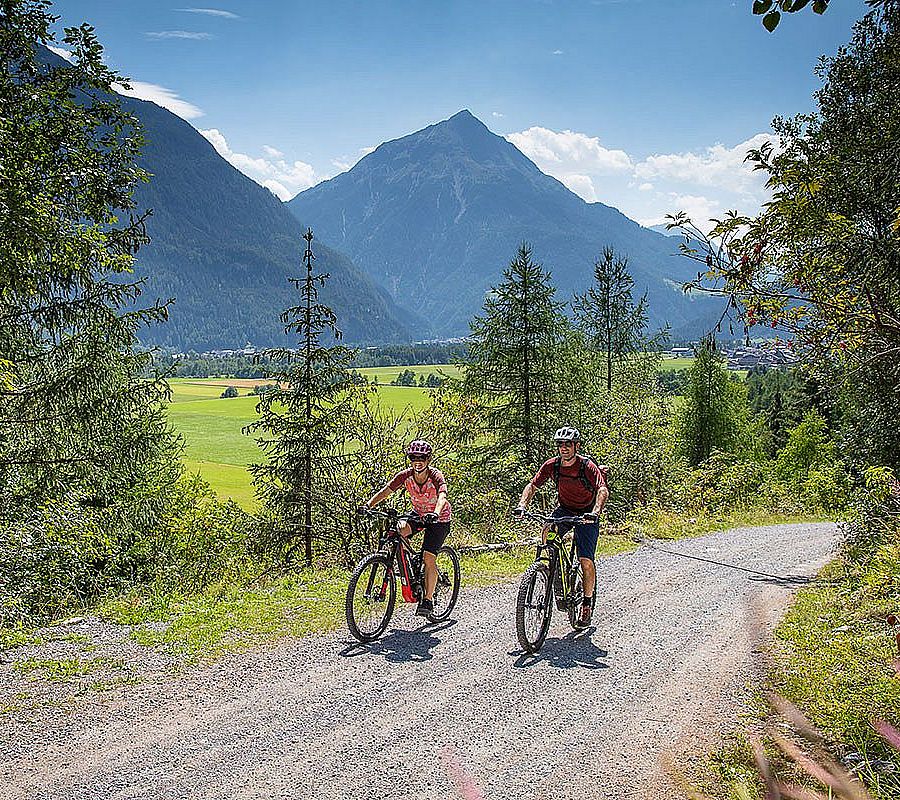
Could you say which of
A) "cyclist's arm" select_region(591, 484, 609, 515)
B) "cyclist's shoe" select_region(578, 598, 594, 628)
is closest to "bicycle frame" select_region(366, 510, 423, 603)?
"cyclist's shoe" select_region(578, 598, 594, 628)

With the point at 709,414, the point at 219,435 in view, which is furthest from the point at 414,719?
the point at 219,435

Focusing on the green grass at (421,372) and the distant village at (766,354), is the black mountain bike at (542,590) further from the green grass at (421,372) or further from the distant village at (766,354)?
the green grass at (421,372)

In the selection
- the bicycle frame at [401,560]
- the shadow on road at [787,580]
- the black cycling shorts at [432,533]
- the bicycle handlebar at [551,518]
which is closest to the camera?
the bicycle handlebar at [551,518]

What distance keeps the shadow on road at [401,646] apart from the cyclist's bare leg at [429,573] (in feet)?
1.48

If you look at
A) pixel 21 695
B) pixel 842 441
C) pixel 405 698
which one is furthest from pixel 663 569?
pixel 21 695

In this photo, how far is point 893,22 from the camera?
679cm

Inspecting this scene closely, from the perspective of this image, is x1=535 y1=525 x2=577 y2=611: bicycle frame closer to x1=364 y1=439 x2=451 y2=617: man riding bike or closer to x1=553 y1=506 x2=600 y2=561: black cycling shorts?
x1=553 y1=506 x2=600 y2=561: black cycling shorts

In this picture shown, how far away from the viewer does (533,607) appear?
836 centimetres

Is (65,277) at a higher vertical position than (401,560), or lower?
higher

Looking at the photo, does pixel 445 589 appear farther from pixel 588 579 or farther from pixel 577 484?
pixel 577 484

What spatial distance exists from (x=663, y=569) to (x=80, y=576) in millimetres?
10661

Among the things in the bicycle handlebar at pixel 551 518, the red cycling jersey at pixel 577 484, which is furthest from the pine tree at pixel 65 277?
the red cycling jersey at pixel 577 484

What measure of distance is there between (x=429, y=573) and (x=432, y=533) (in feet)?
1.77

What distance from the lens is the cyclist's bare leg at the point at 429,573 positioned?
9.29m
